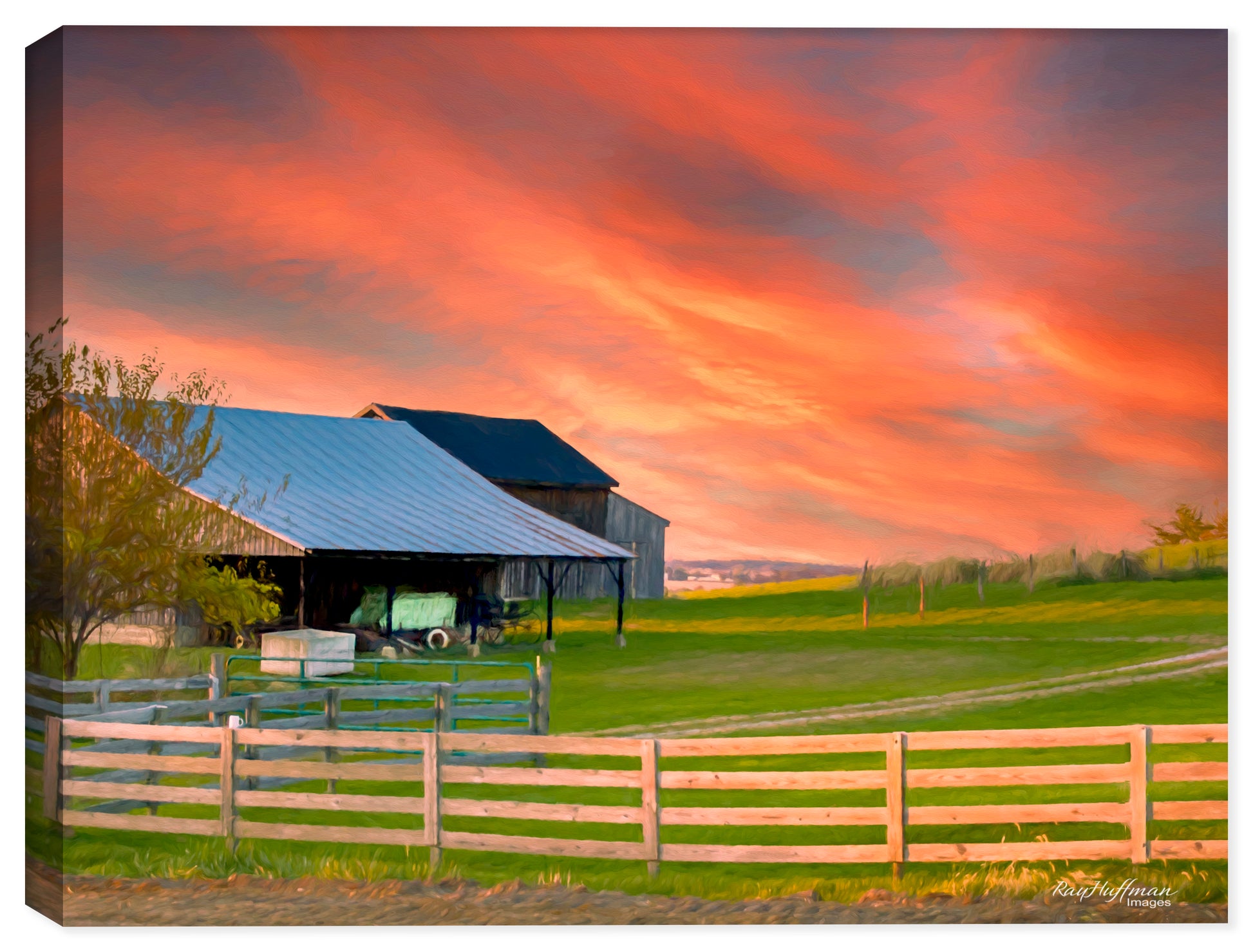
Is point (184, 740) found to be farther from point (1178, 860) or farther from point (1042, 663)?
point (1042, 663)

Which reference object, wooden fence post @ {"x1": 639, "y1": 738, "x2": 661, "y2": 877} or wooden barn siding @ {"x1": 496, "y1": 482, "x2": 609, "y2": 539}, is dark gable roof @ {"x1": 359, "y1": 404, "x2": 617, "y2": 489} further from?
wooden fence post @ {"x1": 639, "y1": 738, "x2": 661, "y2": 877}

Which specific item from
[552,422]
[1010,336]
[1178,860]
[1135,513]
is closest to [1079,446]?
[1135,513]

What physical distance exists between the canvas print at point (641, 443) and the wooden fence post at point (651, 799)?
0.04 meters

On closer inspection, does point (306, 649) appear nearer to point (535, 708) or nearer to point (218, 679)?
point (218, 679)

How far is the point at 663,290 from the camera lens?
20141 millimetres

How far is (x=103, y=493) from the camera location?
1481 cm

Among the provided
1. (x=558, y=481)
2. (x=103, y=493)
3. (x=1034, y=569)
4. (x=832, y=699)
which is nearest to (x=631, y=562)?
(x=558, y=481)

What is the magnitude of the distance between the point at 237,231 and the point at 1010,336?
387 inches

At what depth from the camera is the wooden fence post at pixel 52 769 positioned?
11.1 metres

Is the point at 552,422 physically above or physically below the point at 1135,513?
above

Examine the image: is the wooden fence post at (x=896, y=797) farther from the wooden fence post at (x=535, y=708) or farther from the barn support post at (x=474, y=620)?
the barn support post at (x=474, y=620)

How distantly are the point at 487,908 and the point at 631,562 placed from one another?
33.6 metres

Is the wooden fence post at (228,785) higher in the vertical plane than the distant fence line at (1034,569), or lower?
lower
